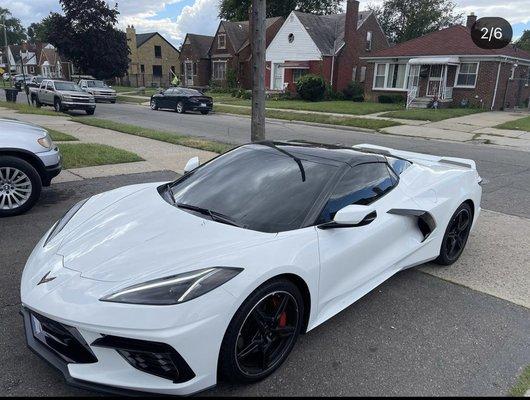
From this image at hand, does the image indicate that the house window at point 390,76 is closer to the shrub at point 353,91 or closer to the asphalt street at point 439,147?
the shrub at point 353,91

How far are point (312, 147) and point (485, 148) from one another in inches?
454

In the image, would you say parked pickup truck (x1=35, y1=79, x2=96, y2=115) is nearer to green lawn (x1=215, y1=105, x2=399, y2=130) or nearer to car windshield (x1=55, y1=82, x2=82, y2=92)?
car windshield (x1=55, y1=82, x2=82, y2=92)

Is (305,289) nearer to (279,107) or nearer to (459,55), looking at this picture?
(279,107)

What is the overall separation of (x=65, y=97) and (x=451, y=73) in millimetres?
22663

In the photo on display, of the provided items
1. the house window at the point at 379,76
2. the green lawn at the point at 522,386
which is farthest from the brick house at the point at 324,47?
the green lawn at the point at 522,386

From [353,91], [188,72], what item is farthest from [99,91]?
[188,72]

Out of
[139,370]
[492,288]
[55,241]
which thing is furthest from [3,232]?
[492,288]

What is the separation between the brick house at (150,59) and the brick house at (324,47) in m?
25.6

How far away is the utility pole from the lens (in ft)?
23.8

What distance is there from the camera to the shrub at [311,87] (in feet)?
99.3

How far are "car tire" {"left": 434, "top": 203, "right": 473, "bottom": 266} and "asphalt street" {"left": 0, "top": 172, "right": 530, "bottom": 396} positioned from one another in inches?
13.8

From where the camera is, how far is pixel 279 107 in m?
25.8

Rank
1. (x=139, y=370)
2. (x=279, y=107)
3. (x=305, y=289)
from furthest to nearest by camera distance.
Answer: (x=279, y=107), (x=305, y=289), (x=139, y=370)

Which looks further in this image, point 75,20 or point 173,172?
point 75,20
